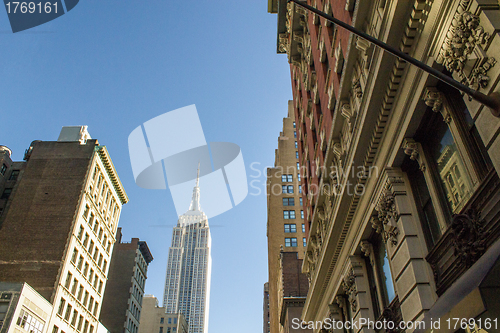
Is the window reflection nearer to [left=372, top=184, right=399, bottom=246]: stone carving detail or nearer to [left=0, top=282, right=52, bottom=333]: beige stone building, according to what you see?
[left=372, top=184, right=399, bottom=246]: stone carving detail

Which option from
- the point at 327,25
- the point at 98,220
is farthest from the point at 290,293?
the point at 327,25

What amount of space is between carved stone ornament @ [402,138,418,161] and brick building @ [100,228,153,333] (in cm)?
7876

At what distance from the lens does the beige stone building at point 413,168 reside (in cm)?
809

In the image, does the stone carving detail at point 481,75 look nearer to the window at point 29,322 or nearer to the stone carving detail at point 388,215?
the stone carving detail at point 388,215

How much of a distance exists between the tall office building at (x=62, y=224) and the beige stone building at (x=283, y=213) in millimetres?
32045

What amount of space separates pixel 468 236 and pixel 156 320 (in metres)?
155

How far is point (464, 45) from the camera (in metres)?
8.61

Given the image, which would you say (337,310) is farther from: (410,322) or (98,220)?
(98,220)

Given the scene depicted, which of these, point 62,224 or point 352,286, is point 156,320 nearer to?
point 62,224

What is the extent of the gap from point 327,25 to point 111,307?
3067 inches

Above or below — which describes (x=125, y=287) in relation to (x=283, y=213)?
below

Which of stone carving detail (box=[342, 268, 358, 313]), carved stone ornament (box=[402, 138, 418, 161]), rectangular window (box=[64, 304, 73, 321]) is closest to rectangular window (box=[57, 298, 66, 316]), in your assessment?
rectangular window (box=[64, 304, 73, 321])

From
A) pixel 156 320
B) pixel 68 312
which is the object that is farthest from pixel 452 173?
pixel 156 320

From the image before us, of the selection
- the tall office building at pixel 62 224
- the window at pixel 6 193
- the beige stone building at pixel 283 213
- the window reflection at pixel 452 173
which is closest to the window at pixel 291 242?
the beige stone building at pixel 283 213
